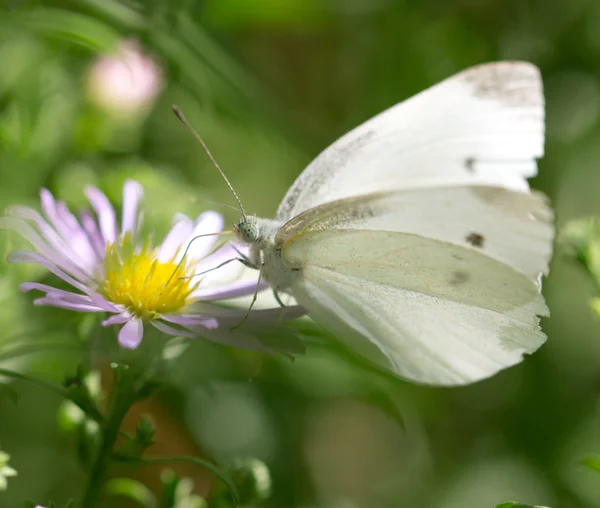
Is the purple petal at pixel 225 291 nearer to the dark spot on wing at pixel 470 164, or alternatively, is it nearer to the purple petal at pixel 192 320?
the purple petal at pixel 192 320

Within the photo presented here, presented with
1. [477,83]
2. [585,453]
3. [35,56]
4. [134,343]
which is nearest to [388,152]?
[477,83]

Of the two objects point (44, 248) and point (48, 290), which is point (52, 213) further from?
point (48, 290)

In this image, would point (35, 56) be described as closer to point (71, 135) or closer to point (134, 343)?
point (71, 135)

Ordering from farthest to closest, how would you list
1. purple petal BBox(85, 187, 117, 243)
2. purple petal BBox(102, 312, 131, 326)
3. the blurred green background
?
the blurred green background → purple petal BBox(85, 187, 117, 243) → purple petal BBox(102, 312, 131, 326)

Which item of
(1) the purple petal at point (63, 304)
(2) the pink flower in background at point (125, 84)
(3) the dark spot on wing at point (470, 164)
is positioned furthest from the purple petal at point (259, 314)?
(2) the pink flower in background at point (125, 84)

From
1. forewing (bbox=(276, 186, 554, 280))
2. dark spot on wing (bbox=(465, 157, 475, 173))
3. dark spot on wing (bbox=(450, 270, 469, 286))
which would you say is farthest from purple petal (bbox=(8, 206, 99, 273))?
dark spot on wing (bbox=(465, 157, 475, 173))

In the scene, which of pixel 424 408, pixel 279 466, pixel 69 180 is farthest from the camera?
pixel 424 408

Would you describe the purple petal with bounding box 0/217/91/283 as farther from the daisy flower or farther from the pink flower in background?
the pink flower in background
